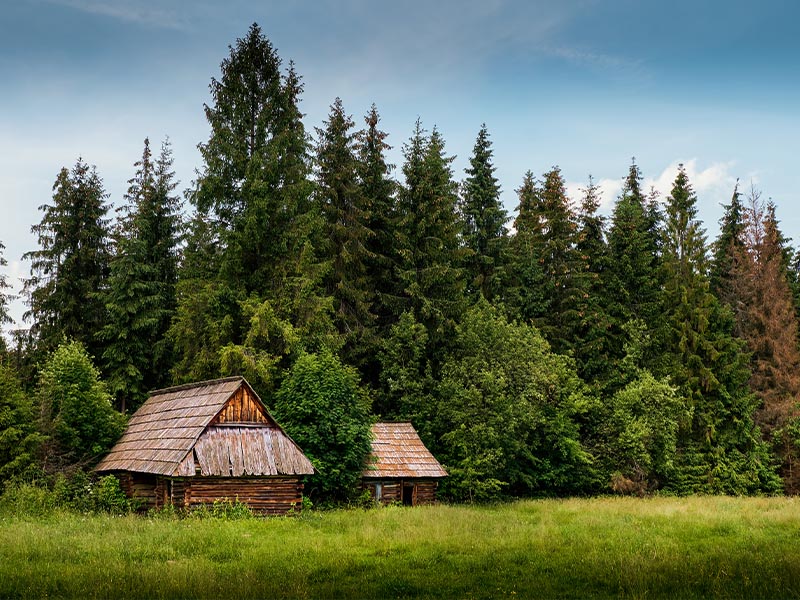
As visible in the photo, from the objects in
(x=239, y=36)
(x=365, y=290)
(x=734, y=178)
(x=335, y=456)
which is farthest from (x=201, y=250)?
(x=734, y=178)

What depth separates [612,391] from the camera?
4028 cm

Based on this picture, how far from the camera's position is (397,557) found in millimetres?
16797

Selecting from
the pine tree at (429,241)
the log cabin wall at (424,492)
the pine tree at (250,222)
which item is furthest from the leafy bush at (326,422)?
the pine tree at (429,241)

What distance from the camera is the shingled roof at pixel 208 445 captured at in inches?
962

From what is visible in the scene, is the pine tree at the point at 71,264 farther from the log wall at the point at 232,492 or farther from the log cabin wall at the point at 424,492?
the log cabin wall at the point at 424,492

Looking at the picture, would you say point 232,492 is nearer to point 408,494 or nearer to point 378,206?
point 408,494

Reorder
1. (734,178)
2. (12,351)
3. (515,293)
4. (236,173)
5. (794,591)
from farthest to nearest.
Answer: (734,178)
(515,293)
(12,351)
(236,173)
(794,591)

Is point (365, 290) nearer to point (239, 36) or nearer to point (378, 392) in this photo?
point (378, 392)

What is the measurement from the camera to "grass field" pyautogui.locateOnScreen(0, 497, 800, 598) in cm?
1355

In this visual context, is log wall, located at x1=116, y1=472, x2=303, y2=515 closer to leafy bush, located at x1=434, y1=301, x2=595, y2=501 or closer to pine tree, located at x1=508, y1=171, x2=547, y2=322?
leafy bush, located at x1=434, y1=301, x2=595, y2=501

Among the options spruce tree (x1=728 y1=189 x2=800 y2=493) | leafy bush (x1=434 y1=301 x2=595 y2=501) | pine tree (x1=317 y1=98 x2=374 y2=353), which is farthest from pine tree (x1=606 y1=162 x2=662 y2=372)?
pine tree (x1=317 y1=98 x2=374 y2=353)

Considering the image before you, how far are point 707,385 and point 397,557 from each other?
29.5 meters

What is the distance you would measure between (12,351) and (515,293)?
26.0 metres

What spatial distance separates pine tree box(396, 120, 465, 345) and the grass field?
42.4 ft
